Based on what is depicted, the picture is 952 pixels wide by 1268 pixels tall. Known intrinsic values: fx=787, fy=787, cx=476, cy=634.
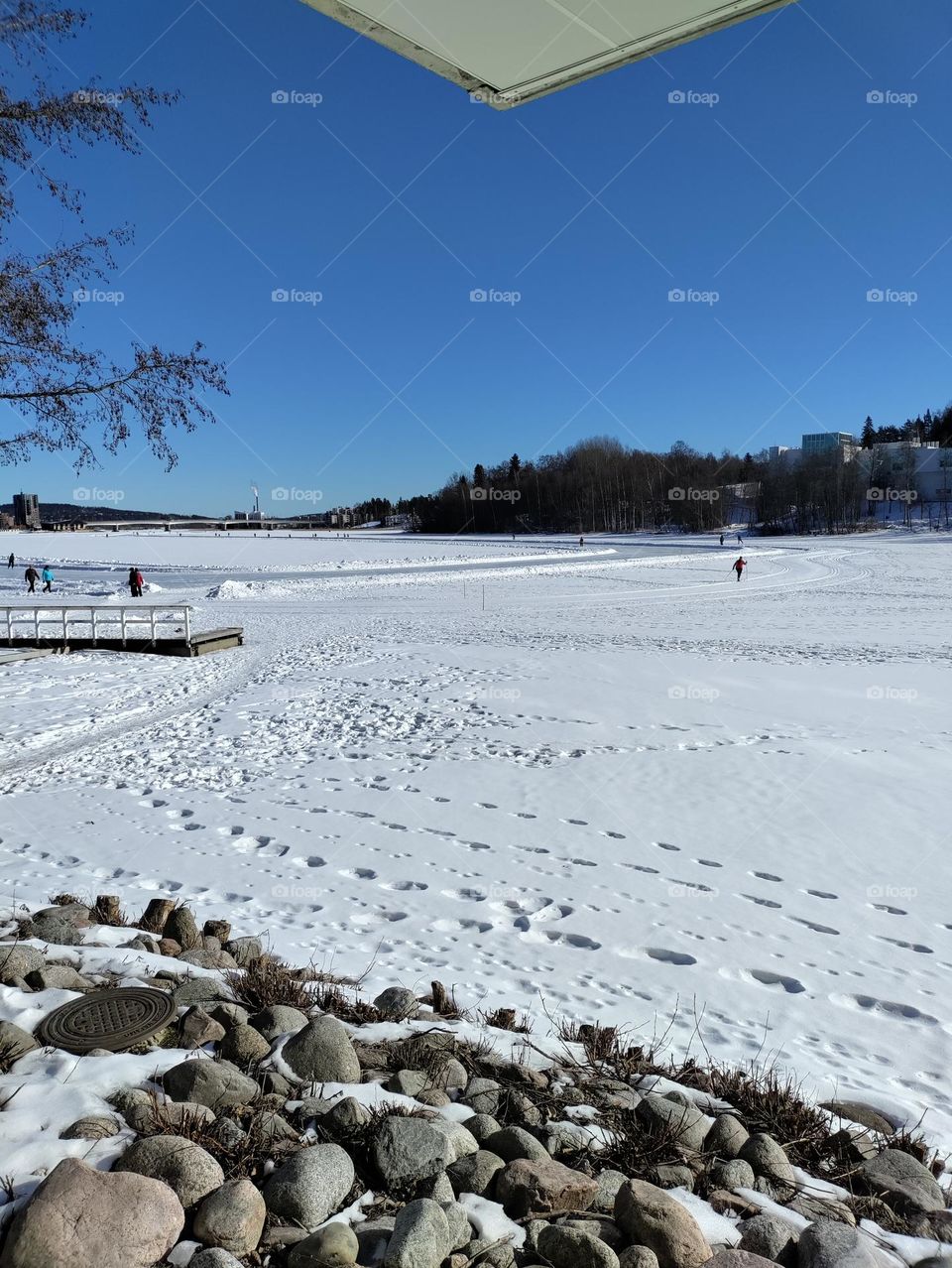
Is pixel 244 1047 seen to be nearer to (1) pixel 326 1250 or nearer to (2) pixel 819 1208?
(1) pixel 326 1250

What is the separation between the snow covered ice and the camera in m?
4.73

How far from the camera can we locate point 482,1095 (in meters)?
3.18

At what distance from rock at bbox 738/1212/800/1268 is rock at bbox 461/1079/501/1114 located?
986 millimetres

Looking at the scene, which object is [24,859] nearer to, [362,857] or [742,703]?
[362,857]

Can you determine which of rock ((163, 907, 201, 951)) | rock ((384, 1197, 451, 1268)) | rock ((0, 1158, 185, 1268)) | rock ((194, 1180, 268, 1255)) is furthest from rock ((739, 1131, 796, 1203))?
rock ((163, 907, 201, 951))

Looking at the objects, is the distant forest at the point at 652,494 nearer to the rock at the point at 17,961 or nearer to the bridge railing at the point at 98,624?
the bridge railing at the point at 98,624

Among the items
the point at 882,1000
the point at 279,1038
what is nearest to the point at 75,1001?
the point at 279,1038

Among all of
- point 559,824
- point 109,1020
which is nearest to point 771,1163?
point 109,1020

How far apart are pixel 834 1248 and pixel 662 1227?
0.53m

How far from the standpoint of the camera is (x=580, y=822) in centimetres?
752

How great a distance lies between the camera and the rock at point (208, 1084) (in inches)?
113

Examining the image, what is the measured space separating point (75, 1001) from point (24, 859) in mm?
3538

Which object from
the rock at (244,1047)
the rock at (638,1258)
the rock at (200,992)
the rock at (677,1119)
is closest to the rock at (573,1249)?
the rock at (638,1258)

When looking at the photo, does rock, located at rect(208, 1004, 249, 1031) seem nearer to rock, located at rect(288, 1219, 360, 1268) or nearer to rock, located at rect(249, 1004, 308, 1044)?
rock, located at rect(249, 1004, 308, 1044)
